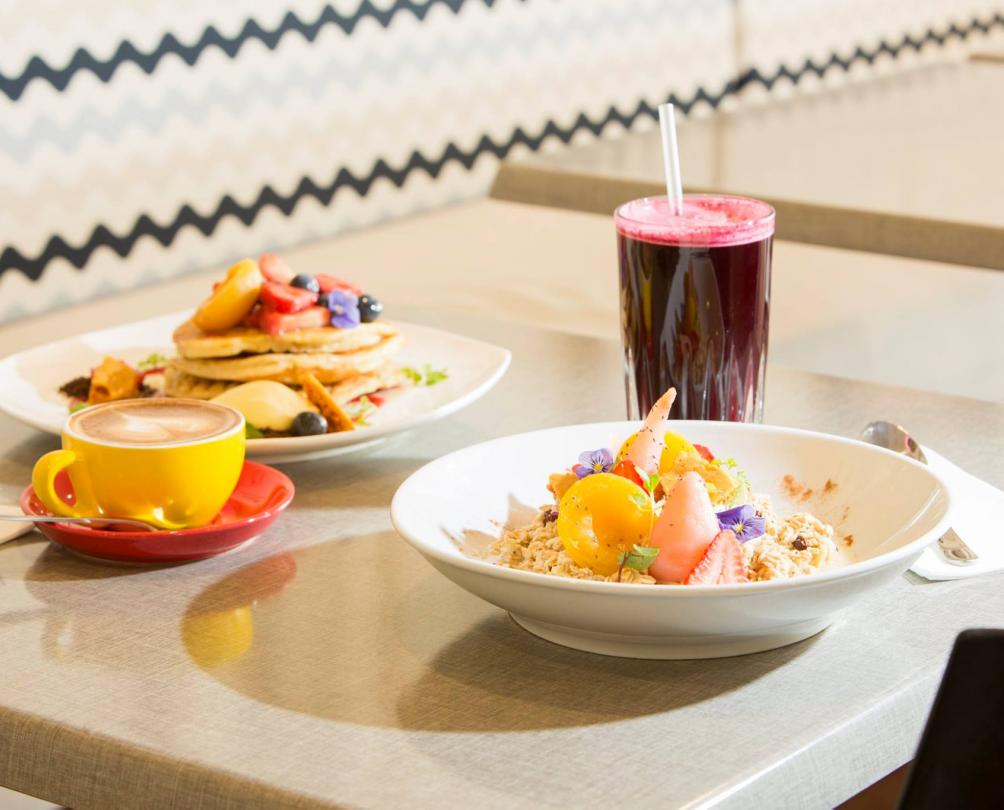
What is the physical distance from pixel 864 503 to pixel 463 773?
32 centimetres

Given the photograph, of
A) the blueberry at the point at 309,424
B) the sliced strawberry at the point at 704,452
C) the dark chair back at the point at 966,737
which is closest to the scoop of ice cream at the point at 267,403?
the blueberry at the point at 309,424

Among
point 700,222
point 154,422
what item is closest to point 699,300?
point 700,222

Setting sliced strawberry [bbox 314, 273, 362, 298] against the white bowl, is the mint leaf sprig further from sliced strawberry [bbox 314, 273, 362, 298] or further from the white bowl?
sliced strawberry [bbox 314, 273, 362, 298]

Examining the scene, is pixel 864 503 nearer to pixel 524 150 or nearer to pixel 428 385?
pixel 428 385

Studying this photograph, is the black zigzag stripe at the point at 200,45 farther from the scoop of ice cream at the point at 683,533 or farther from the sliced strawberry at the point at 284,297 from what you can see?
the scoop of ice cream at the point at 683,533

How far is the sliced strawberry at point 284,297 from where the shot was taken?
1.19 meters

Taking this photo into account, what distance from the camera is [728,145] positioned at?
8.80 feet

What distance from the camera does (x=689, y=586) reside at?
0.71 meters

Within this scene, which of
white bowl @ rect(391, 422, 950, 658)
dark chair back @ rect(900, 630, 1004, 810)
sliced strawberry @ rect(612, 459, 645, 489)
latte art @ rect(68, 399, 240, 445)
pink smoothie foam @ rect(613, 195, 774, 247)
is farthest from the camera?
pink smoothie foam @ rect(613, 195, 774, 247)

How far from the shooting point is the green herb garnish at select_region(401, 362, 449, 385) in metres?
1.23

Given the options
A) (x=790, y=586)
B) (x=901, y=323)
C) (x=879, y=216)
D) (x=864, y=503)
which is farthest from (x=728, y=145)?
(x=790, y=586)

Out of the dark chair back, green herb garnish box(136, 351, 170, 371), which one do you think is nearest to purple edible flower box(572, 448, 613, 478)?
the dark chair back

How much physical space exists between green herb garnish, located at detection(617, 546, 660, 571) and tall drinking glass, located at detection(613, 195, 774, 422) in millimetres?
340

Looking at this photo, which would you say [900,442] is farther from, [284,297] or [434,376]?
Result: [284,297]
